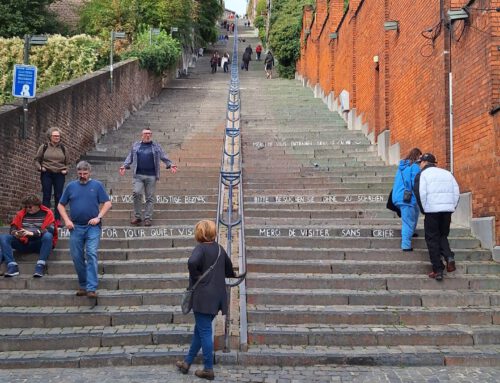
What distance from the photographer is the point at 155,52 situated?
71.3 ft

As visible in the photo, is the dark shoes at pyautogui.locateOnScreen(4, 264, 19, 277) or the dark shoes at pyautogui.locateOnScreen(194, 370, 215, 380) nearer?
the dark shoes at pyautogui.locateOnScreen(194, 370, 215, 380)

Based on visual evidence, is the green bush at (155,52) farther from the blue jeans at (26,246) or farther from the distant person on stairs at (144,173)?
the blue jeans at (26,246)

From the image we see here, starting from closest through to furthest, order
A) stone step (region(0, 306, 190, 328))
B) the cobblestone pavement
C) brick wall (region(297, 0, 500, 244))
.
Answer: the cobblestone pavement, stone step (region(0, 306, 190, 328)), brick wall (region(297, 0, 500, 244))

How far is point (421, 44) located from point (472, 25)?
2541 mm

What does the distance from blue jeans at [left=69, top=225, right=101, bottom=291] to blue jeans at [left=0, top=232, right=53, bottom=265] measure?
2.61 feet

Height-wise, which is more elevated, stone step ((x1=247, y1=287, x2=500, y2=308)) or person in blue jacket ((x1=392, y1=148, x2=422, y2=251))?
person in blue jacket ((x1=392, y1=148, x2=422, y2=251))

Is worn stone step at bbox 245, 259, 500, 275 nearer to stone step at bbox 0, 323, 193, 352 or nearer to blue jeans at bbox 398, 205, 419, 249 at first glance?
blue jeans at bbox 398, 205, 419, 249

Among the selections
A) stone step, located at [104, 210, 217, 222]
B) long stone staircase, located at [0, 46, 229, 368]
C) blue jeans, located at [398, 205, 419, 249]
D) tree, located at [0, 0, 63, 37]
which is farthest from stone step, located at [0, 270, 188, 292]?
tree, located at [0, 0, 63, 37]

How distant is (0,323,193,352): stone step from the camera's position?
20.0 feet

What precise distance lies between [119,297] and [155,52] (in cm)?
1640

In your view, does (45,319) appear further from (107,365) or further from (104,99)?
(104,99)

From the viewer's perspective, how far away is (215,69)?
113 ft

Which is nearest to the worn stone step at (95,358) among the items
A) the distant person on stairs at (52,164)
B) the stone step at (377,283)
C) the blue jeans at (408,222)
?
the stone step at (377,283)

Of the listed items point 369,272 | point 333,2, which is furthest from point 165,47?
point 369,272
